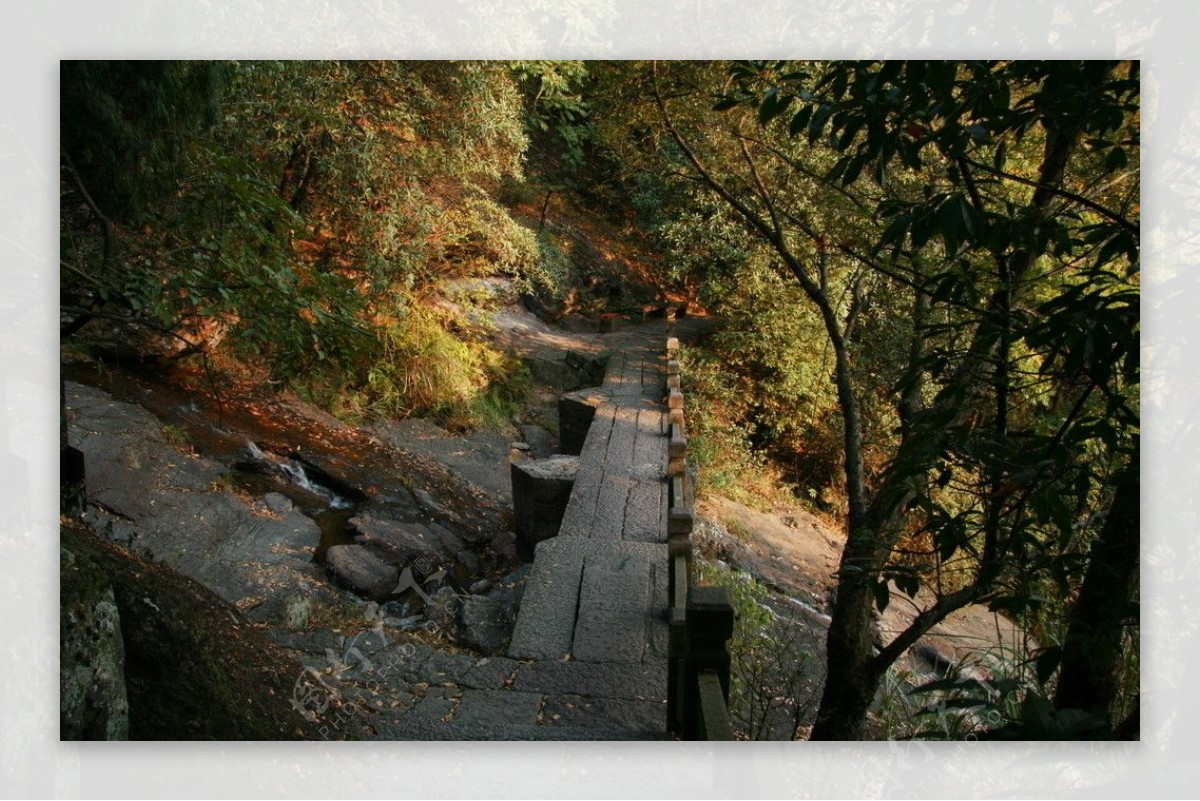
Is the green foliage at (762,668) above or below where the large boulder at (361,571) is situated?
below

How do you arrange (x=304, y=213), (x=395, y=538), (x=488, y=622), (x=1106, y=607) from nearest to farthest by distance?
(x=1106, y=607), (x=488, y=622), (x=395, y=538), (x=304, y=213)

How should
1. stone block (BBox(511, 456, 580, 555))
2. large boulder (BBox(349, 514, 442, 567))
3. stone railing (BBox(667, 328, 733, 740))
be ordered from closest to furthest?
stone railing (BBox(667, 328, 733, 740)) < large boulder (BBox(349, 514, 442, 567)) < stone block (BBox(511, 456, 580, 555))

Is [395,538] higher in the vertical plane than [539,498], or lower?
lower

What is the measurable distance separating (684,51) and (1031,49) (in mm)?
1451

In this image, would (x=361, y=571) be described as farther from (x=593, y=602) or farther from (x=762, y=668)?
(x=762, y=668)

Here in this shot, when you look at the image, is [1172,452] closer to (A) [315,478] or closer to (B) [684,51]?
(B) [684,51]

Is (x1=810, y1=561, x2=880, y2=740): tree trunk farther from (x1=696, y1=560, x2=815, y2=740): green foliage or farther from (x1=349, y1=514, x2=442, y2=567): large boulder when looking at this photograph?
(x1=349, y1=514, x2=442, y2=567): large boulder

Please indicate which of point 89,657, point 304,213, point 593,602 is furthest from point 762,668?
point 304,213

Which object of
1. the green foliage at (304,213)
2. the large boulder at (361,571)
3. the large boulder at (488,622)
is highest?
the green foliage at (304,213)

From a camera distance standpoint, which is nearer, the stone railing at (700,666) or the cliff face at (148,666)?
the cliff face at (148,666)

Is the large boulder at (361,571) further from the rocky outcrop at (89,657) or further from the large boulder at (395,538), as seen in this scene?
the rocky outcrop at (89,657)

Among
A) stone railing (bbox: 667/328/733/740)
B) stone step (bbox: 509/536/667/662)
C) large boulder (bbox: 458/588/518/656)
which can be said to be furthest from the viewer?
large boulder (bbox: 458/588/518/656)

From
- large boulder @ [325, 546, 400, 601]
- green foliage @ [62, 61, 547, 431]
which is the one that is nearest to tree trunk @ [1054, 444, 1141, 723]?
green foliage @ [62, 61, 547, 431]

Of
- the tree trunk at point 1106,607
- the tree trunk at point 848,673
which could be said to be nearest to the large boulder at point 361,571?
the tree trunk at point 848,673
